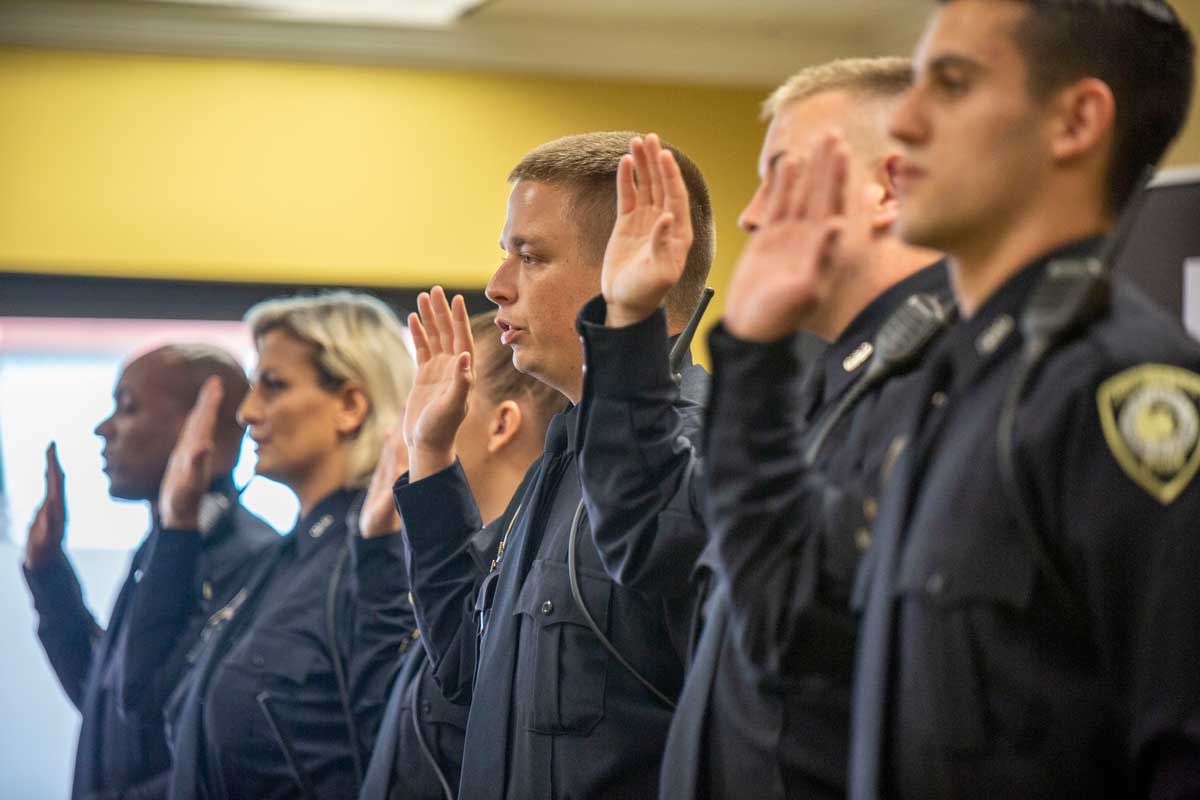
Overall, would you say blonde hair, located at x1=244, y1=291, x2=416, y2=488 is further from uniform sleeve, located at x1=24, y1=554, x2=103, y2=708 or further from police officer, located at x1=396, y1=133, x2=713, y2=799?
uniform sleeve, located at x1=24, y1=554, x2=103, y2=708

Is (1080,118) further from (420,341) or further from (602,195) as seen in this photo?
(420,341)

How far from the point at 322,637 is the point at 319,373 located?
0.70m

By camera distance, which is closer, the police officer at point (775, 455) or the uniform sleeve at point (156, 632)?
the police officer at point (775, 455)

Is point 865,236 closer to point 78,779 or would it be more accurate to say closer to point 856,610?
point 856,610

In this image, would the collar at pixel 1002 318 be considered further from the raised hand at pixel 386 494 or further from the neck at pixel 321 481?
the neck at pixel 321 481

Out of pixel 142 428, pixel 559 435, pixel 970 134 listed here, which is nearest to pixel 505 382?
pixel 559 435

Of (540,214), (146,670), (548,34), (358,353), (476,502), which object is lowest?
(146,670)

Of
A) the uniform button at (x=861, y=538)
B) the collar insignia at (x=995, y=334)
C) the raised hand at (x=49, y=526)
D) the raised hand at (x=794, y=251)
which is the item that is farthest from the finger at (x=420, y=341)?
the raised hand at (x=49, y=526)

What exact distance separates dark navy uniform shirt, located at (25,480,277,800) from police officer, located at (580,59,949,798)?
1.99m

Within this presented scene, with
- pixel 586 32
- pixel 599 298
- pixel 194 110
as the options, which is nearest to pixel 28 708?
pixel 194 110

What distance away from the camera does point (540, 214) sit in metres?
2.03

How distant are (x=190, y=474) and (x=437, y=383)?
1.36 m

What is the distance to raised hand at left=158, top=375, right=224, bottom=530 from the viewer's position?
345 cm

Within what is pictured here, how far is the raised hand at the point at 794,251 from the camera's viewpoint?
1.24m
